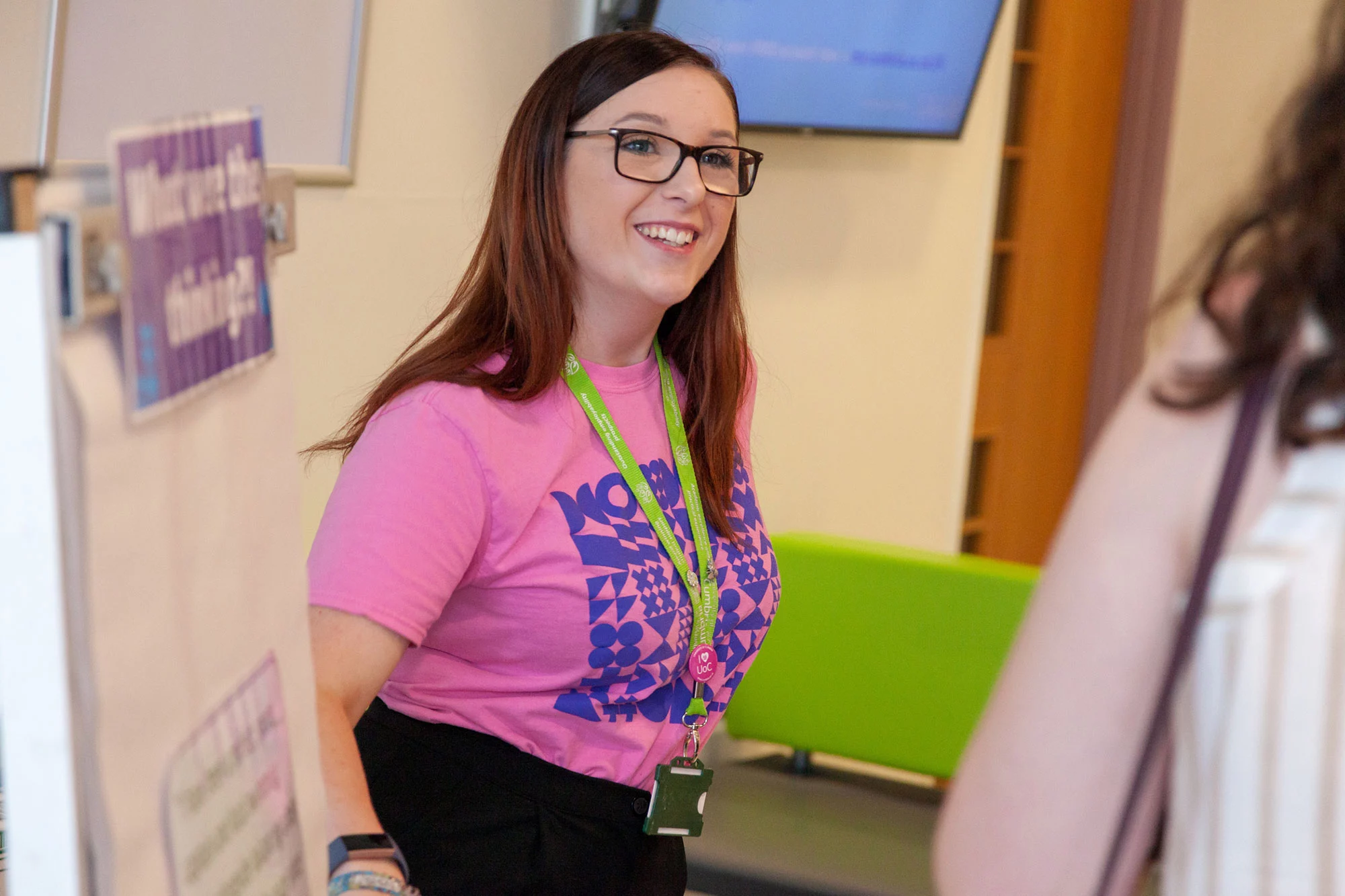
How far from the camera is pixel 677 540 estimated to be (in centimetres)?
173

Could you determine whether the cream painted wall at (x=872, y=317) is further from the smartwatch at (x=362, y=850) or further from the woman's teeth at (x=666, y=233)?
the smartwatch at (x=362, y=850)

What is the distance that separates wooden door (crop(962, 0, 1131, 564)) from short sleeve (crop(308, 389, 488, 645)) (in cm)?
311

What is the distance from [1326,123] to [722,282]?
4.34 ft

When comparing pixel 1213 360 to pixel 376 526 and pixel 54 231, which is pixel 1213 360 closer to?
pixel 54 231

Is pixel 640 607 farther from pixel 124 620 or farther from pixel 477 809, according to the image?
pixel 124 620

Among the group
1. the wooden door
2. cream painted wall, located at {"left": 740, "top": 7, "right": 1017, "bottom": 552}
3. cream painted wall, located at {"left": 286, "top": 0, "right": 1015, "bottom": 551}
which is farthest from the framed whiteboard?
the wooden door

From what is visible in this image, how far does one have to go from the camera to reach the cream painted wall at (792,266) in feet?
8.07

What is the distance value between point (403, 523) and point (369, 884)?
44cm

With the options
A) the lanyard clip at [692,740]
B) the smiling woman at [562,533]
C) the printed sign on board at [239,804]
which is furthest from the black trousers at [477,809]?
the printed sign on board at [239,804]

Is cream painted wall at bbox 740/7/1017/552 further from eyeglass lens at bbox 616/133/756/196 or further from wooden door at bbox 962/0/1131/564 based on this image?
eyeglass lens at bbox 616/133/756/196

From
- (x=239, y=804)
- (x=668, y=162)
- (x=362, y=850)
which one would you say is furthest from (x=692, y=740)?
(x=239, y=804)

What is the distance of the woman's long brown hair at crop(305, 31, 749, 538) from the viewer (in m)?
1.67

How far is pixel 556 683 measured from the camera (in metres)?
1.61

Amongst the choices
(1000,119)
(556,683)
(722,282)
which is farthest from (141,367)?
(1000,119)
